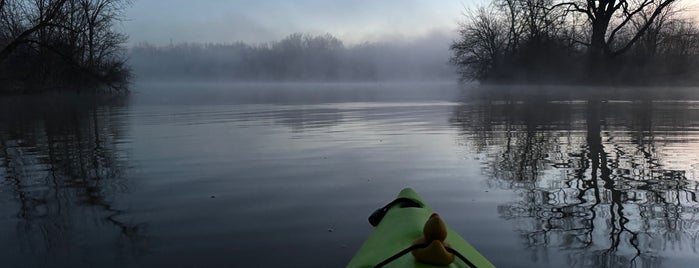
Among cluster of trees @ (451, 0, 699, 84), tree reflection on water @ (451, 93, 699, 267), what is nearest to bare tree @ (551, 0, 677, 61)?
cluster of trees @ (451, 0, 699, 84)

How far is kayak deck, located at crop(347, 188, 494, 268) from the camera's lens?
2.34m

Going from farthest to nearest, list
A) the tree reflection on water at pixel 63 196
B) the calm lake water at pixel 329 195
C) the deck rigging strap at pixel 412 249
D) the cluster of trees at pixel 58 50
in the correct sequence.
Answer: the cluster of trees at pixel 58 50, the tree reflection on water at pixel 63 196, the calm lake water at pixel 329 195, the deck rigging strap at pixel 412 249

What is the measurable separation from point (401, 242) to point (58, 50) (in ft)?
108

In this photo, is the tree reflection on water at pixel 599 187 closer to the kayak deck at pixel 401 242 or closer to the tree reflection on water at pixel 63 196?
the kayak deck at pixel 401 242

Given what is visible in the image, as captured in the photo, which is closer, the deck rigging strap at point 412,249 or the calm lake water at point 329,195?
the deck rigging strap at point 412,249

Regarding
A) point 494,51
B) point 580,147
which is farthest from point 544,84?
point 580,147

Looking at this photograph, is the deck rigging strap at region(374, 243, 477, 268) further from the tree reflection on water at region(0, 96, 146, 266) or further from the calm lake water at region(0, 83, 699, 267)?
the tree reflection on water at region(0, 96, 146, 266)

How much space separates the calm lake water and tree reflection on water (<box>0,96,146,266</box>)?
1.0 inches

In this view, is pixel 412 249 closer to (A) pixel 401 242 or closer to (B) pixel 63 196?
(A) pixel 401 242

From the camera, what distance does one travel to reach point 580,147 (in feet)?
32.7

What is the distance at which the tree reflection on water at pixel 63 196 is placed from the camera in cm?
462

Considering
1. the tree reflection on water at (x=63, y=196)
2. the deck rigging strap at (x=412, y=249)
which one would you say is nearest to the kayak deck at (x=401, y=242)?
the deck rigging strap at (x=412, y=249)

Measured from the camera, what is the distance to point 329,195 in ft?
21.2

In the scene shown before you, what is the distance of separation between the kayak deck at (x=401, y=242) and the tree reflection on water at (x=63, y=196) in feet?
8.44
